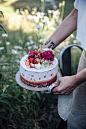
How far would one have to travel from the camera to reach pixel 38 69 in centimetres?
120

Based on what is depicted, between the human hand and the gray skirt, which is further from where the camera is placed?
the gray skirt

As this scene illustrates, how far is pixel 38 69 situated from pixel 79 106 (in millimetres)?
486

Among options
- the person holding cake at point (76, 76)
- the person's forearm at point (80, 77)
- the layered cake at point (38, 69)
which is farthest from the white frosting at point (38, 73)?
the person's forearm at point (80, 77)

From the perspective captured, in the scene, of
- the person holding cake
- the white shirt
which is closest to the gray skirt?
the person holding cake

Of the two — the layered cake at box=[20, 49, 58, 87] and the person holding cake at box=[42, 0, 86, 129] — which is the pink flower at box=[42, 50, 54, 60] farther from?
the person holding cake at box=[42, 0, 86, 129]

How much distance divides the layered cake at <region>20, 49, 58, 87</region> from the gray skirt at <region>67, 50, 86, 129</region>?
249mm

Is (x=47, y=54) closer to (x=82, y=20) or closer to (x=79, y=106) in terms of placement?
(x=82, y=20)

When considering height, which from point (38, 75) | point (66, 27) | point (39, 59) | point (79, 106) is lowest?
point (79, 106)

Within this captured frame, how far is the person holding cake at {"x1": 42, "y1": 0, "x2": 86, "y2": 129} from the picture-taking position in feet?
3.08

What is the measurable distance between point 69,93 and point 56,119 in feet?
2.85

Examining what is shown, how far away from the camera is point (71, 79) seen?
0.93 metres

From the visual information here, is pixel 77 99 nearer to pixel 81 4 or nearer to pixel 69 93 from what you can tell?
pixel 69 93

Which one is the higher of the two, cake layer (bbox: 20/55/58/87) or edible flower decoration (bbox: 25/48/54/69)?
edible flower decoration (bbox: 25/48/54/69)

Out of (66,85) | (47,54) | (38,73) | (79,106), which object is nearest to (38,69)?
(38,73)
